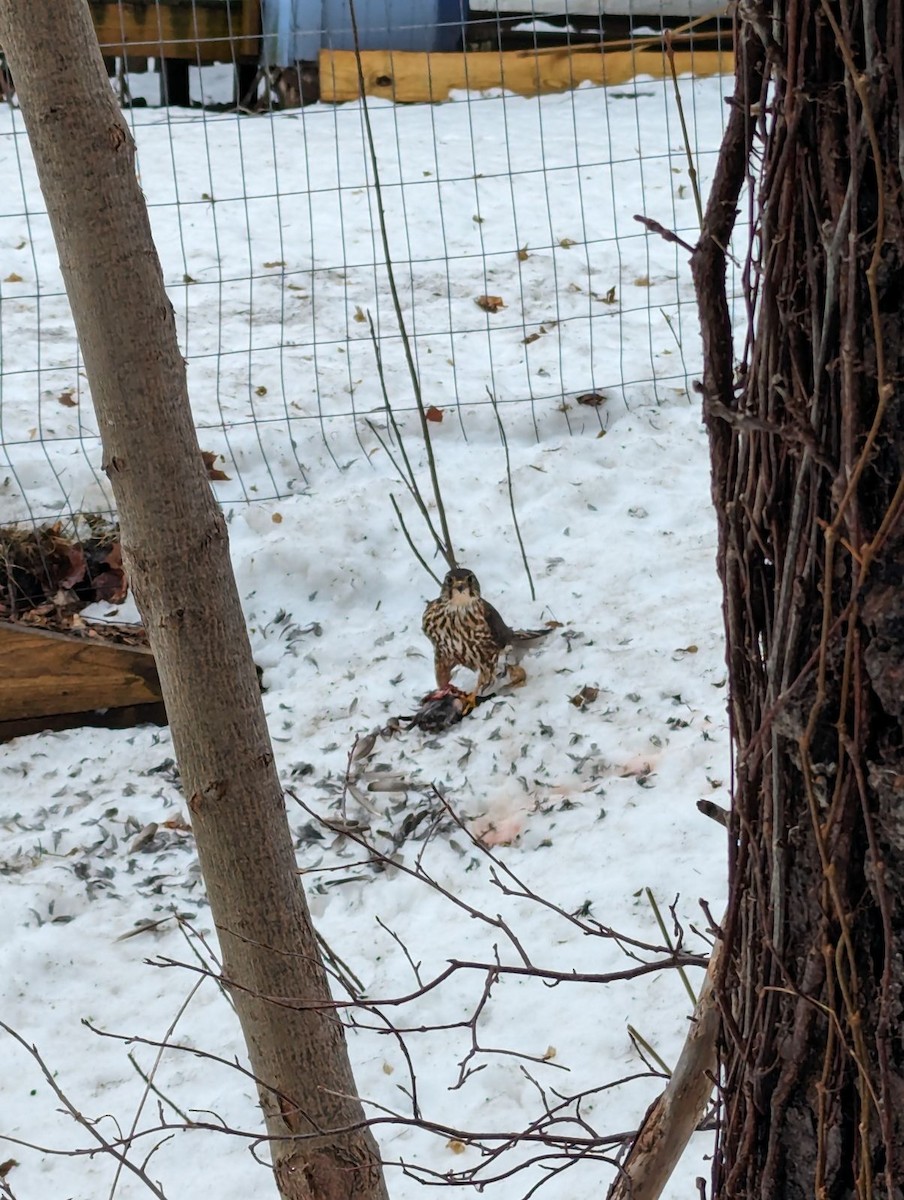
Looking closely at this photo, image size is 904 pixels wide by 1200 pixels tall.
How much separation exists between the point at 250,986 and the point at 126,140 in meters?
1.23

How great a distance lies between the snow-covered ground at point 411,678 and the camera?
3195mm

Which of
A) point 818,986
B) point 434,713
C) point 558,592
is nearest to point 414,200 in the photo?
point 558,592

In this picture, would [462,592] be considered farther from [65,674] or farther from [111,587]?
[111,587]

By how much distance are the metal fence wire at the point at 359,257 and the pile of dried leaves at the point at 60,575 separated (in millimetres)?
199

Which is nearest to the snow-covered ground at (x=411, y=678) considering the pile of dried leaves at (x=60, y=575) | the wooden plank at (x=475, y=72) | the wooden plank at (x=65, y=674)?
the wooden plank at (x=65, y=674)

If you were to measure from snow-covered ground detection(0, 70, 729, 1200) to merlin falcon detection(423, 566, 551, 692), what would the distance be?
176 millimetres

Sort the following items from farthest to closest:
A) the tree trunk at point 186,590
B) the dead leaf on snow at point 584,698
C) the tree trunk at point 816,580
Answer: the dead leaf on snow at point 584,698
the tree trunk at point 186,590
the tree trunk at point 816,580

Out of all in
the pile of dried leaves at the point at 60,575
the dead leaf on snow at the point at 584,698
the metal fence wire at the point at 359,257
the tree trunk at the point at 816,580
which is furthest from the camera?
the metal fence wire at the point at 359,257

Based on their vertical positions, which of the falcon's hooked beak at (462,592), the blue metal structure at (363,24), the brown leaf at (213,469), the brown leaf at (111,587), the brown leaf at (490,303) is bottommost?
the brown leaf at (111,587)

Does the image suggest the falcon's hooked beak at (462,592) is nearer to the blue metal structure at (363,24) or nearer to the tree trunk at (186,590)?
the tree trunk at (186,590)

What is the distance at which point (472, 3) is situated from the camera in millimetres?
10023

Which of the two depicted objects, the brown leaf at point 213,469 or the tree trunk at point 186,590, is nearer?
the tree trunk at point 186,590

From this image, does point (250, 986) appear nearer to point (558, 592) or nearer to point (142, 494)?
point (142, 494)

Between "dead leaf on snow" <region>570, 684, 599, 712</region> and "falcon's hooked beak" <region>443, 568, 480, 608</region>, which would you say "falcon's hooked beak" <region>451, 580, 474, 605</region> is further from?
"dead leaf on snow" <region>570, 684, 599, 712</region>
